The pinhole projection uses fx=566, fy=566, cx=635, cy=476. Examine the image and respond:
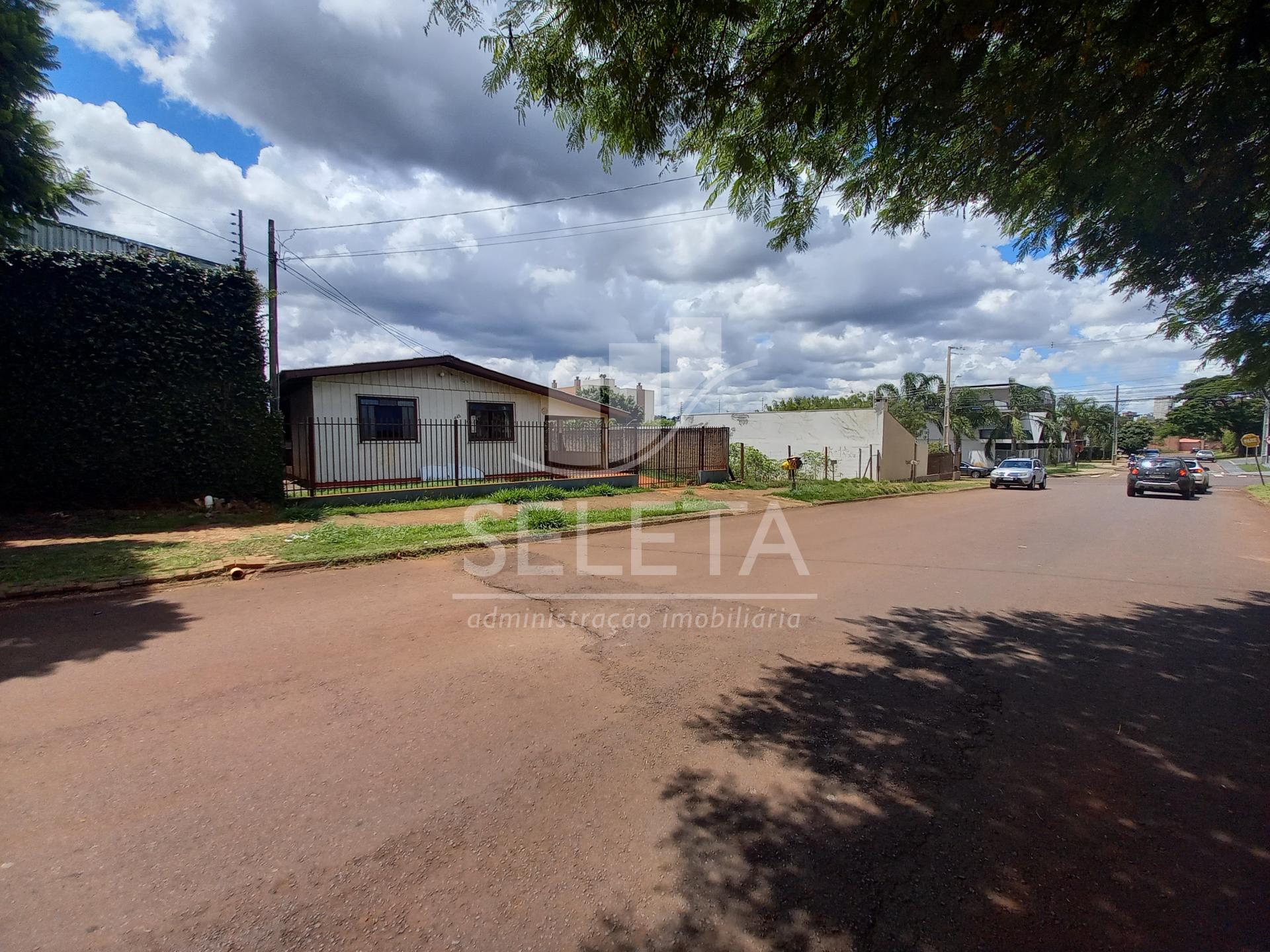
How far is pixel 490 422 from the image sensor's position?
59.1ft

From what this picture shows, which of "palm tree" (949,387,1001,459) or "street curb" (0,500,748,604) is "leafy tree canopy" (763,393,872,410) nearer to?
"palm tree" (949,387,1001,459)

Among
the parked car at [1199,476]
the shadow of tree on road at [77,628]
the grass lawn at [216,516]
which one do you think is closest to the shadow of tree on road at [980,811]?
the shadow of tree on road at [77,628]

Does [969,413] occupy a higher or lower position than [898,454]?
higher

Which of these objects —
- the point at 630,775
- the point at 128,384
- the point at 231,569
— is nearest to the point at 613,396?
the point at 128,384

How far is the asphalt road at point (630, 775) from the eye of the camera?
79.7 inches

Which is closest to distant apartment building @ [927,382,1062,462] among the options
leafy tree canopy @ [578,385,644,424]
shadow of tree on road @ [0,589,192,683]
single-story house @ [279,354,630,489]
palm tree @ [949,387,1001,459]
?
palm tree @ [949,387,1001,459]

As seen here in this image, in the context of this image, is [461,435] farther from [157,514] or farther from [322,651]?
[322,651]

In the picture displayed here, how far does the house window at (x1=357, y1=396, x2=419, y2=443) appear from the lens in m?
15.5

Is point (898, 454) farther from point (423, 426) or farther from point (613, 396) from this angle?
point (613, 396)

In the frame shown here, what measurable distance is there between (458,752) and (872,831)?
6.83 ft

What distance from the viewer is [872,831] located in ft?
8.08

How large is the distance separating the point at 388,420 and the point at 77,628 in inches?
461

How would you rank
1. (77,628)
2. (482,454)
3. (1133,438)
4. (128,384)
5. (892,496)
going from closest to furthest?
(77,628), (128,384), (482,454), (892,496), (1133,438)

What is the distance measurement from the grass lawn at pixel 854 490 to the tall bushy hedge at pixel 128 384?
13544mm
